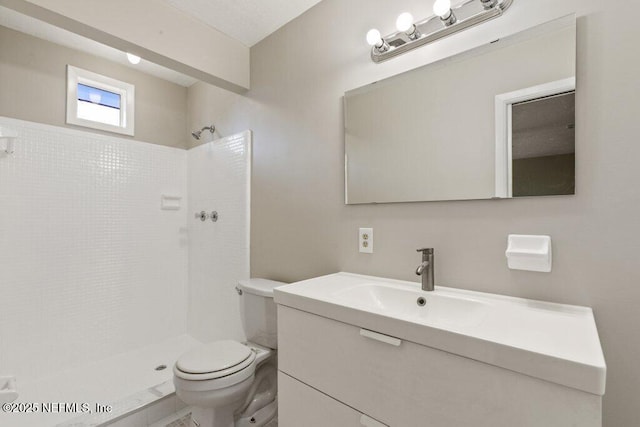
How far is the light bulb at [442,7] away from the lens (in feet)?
3.77

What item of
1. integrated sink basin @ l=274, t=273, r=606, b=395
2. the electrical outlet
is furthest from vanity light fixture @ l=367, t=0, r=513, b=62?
integrated sink basin @ l=274, t=273, r=606, b=395

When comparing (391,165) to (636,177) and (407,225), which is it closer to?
(407,225)

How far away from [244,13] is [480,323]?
1.98 metres

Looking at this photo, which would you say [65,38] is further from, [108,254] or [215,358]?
[215,358]

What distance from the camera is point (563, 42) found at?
3.30 feet

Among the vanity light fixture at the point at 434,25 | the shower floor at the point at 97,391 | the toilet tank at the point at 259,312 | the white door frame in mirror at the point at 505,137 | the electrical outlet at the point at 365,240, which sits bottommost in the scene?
the shower floor at the point at 97,391

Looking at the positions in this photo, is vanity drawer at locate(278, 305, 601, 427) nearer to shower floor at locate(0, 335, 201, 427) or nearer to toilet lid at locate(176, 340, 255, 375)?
toilet lid at locate(176, 340, 255, 375)

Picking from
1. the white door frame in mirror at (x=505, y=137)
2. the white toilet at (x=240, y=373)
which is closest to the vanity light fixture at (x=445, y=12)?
the white door frame in mirror at (x=505, y=137)

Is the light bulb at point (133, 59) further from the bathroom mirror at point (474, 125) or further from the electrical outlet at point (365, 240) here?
the electrical outlet at point (365, 240)

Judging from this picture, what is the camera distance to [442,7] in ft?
3.79

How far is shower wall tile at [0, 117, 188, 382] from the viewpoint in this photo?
2.03 meters

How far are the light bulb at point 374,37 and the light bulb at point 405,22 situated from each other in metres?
0.11

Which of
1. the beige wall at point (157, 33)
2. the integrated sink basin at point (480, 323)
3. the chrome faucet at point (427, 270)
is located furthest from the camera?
the beige wall at point (157, 33)

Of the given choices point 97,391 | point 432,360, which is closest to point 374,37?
point 432,360
